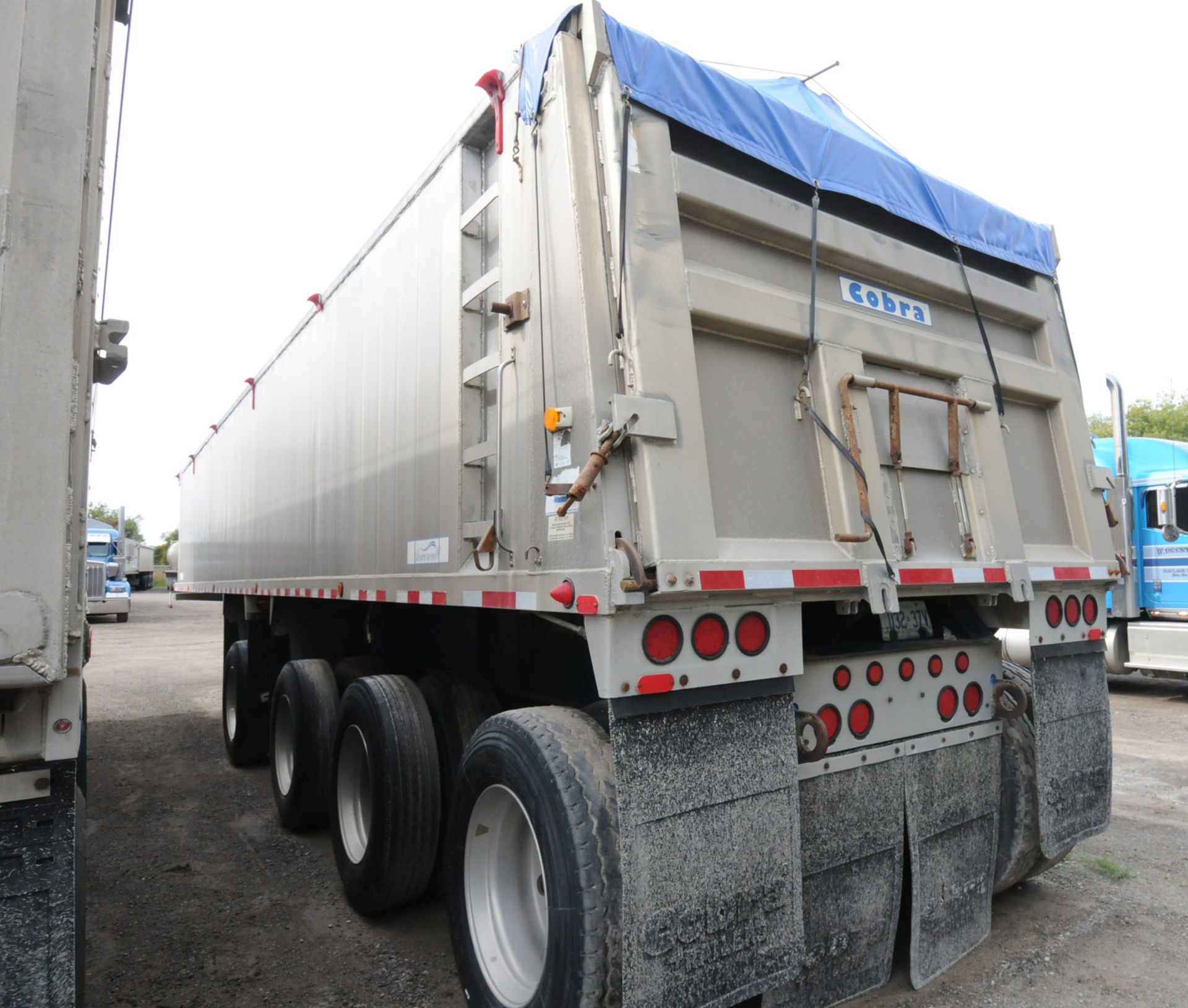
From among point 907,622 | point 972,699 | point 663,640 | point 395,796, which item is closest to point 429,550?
point 395,796

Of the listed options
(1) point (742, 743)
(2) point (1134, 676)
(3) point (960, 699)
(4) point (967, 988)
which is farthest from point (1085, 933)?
(2) point (1134, 676)

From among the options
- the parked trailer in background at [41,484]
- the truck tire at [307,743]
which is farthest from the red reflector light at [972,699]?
the truck tire at [307,743]

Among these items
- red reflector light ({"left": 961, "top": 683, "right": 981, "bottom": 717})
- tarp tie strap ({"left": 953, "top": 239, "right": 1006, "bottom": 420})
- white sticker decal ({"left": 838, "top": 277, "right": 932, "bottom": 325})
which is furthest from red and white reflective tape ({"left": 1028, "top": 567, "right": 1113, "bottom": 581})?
white sticker decal ({"left": 838, "top": 277, "right": 932, "bottom": 325})

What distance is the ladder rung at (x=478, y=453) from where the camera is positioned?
3209 millimetres

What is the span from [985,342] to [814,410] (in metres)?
1.21

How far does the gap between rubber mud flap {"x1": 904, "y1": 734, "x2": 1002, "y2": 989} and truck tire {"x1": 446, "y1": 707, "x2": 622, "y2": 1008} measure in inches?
52.6

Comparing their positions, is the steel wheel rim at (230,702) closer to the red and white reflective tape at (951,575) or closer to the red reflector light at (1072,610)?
the red and white reflective tape at (951,575)

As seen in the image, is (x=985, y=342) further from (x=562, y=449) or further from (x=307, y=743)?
(x=307, y=743)

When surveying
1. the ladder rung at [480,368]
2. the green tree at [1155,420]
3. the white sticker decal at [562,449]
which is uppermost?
the green tree at [1155,420]

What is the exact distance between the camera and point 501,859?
2910 mm

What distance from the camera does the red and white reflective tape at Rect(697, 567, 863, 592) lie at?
238 cm

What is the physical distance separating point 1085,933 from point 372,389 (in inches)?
171

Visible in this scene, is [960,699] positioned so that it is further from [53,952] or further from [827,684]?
[53,952]

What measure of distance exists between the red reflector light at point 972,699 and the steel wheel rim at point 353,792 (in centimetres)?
282
